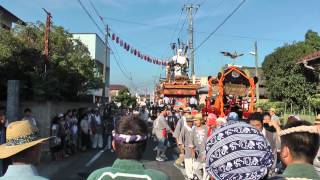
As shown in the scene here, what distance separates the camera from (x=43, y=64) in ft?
73.4

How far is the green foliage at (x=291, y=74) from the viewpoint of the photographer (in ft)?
91.9

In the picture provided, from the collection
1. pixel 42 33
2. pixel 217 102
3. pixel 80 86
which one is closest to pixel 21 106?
pixel 217 102

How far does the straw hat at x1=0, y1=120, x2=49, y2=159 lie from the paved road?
9.34 meters

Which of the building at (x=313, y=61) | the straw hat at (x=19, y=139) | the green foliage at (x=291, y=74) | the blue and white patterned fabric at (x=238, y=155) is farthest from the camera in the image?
the green foliage at (x=291, y=74)

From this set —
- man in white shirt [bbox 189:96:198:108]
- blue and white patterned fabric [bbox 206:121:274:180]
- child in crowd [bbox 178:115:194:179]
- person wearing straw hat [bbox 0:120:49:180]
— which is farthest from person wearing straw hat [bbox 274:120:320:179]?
man in white shirt [bbox 189:96:198:108]

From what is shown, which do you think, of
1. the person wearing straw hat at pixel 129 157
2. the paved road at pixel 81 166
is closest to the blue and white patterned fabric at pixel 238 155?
the person wearing straw hat at pixel 129 157

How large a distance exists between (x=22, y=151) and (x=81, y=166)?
1239 cm

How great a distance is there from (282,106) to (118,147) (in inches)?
1028

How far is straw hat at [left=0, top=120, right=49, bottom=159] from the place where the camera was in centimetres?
314

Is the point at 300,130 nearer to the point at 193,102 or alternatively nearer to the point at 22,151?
the point at 22,151

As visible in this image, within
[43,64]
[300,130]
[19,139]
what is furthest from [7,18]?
[300,130]

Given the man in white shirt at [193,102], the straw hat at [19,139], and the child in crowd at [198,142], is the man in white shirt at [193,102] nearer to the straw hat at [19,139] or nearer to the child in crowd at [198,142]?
the child in crowd at [198,142]

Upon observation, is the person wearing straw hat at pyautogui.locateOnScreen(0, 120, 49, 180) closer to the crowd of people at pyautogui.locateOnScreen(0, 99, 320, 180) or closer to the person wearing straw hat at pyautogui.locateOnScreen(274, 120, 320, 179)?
the crowd of people at pyautogui.locateOnScreen(0, 99, 320, 180)

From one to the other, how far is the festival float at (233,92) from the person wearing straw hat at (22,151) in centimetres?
1091
